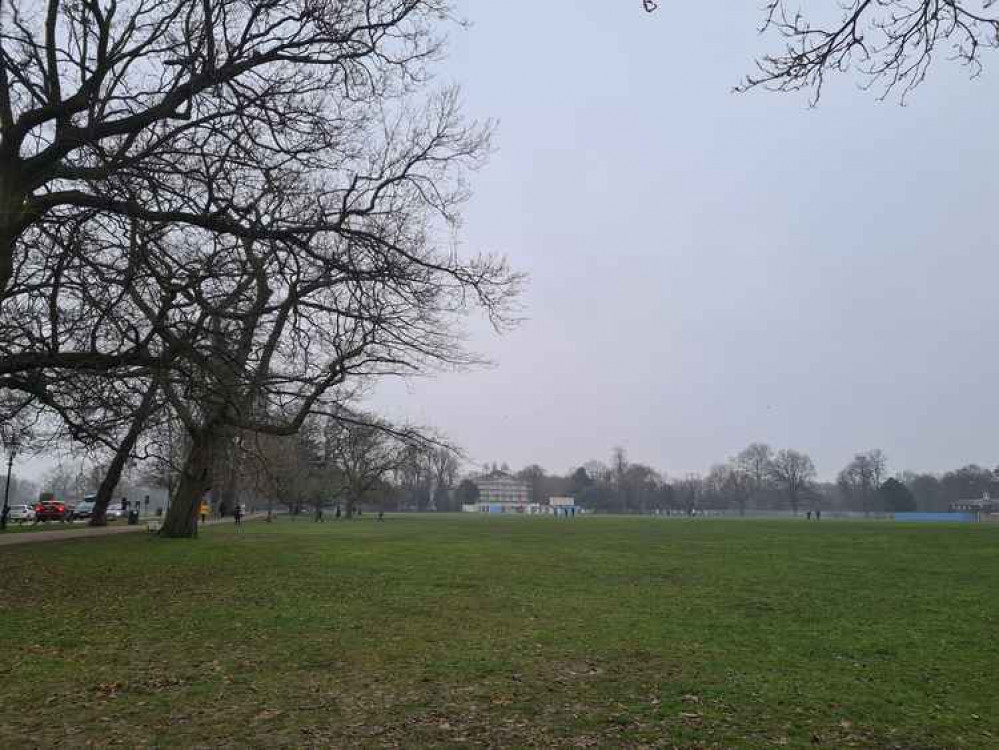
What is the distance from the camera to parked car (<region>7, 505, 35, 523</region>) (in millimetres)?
50594

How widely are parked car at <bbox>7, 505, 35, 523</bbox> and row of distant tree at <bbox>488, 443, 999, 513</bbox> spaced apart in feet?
341

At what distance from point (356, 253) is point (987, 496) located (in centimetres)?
14361

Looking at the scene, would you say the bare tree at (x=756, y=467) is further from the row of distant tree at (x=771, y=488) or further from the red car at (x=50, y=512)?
the red car at (x=50, y=512)

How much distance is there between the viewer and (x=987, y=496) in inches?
5044

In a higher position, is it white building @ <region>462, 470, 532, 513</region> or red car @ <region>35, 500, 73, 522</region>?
white building @ <region>462, 470, 532, 513</region>

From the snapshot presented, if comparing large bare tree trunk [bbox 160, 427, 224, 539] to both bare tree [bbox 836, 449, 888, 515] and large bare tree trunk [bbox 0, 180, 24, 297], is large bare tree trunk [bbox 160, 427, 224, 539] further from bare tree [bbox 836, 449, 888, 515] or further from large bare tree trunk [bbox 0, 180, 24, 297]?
bare tree [bbox 836, 449, 888, 515]

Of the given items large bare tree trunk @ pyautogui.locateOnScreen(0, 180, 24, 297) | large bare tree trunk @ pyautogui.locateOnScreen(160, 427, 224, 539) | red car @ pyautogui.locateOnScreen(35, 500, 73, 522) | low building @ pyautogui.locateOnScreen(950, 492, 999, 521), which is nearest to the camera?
large bare tree trunk @ pyautogui.locateOnScreen(0, 180, 24, 297)

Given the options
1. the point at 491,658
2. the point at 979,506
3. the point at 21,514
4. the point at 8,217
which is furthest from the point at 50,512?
the point at 979,506

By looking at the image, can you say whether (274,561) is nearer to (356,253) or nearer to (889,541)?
(356,253)

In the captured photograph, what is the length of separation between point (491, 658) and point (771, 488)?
515ft

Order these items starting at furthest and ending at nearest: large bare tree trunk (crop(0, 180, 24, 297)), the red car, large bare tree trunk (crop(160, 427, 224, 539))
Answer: the red car → large bare tree trunk (crop(160, 427, 224, 539)) → large bare tree trunk (crop(0, 180, 24, 297))

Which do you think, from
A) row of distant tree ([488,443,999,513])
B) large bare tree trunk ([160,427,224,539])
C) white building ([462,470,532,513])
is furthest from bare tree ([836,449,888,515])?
large bare tree trunk ([160,427,224,539])

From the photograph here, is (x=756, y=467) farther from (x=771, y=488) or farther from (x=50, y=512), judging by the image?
(x=50, y=512)

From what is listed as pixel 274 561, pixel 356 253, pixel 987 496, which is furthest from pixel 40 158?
pixel 987 496
